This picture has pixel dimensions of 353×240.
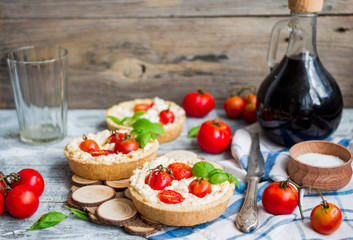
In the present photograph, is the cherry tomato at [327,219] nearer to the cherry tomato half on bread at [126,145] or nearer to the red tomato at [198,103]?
the cherry tomato half on bread at [126,145]

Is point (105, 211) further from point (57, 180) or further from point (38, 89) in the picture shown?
point (38, 89)

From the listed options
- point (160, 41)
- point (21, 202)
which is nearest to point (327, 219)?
point (21, 202)

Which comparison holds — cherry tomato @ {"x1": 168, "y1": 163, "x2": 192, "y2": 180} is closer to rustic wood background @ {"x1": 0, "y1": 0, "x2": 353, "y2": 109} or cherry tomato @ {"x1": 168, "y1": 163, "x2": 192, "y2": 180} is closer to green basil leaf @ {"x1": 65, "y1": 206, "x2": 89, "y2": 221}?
green basil leaf @ {"x1": 65, "y1": 206, "x2": 89, "y2": 221}

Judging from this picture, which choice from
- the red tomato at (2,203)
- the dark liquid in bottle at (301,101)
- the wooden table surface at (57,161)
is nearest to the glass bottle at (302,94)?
the dark liquid in bottle at (301,101)

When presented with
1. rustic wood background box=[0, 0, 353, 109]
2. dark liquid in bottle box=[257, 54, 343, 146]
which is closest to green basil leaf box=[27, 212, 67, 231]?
dark liquid in bottle box=[257, 54, 343, 146]

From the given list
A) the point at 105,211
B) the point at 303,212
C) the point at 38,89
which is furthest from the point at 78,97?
the point at 303,212

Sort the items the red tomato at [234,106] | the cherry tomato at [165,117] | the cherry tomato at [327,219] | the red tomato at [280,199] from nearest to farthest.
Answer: the cherry tomato at [327,219] → the red tomato at [280,199] → the cherry tomato at [165,117] → the red tomato at [234,106]

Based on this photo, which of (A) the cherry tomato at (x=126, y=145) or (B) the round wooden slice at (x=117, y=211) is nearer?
(B) the round wooden slice at (x=117, y=211)
